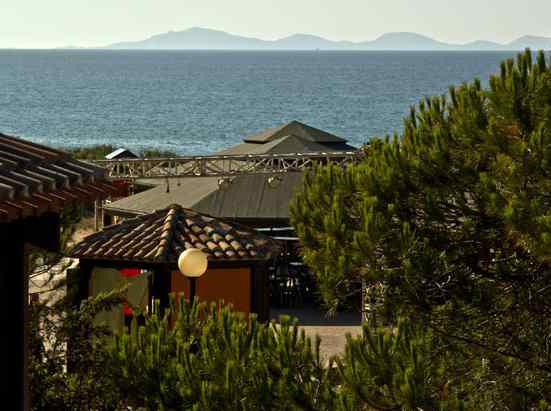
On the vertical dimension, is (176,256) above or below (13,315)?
below

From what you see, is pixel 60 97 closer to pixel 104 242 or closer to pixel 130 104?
pixel 130 104

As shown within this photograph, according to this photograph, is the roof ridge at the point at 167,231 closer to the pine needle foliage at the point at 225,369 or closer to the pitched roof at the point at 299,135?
the pine needle foliage at the point at 225,369

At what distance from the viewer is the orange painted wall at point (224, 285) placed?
15.0 m

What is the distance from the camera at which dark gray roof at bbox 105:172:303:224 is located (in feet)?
74.2

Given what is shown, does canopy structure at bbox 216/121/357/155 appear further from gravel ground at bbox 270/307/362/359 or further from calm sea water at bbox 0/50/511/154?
calm sea water at bbox 0/50/511/154

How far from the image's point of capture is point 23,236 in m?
6.18

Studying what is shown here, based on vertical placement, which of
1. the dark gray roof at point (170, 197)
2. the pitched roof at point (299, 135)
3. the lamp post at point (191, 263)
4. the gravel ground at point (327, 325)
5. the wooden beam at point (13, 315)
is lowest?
the gravel ground at point (327, 325)

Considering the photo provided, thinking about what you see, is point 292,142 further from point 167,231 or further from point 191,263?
point 191,263

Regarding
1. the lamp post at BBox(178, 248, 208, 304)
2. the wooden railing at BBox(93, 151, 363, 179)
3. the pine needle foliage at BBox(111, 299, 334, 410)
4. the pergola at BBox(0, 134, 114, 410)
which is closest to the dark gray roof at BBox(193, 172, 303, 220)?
the wooden railing at BBox(93, 151, 363, 179)

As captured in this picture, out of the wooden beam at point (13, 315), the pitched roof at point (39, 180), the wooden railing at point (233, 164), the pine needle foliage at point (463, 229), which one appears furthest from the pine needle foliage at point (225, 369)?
the wooden railing at point (233, 164)

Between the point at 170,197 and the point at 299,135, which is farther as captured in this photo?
the point at 299,135

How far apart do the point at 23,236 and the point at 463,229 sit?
421 centimetres

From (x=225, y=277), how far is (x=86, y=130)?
86.4m

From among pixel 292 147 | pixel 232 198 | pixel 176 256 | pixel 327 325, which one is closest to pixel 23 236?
pixel 176 256
